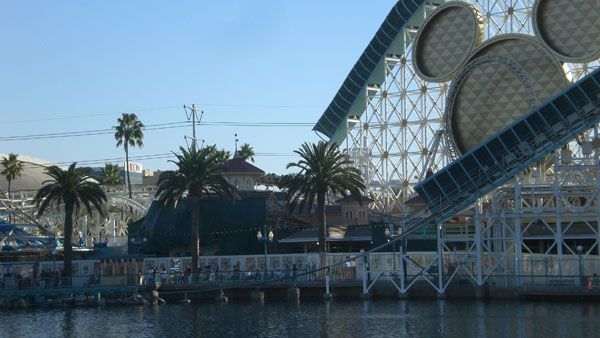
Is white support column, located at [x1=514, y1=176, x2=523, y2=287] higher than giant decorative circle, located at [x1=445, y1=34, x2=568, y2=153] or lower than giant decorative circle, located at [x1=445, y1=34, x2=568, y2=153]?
lower

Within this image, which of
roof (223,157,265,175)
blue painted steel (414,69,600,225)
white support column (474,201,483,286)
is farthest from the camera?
roof (223,157,265,175)

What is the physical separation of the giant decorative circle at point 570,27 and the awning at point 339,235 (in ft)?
75.3

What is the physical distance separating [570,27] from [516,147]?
27.5m

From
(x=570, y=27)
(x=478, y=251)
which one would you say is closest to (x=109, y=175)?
(x=570, y=27)

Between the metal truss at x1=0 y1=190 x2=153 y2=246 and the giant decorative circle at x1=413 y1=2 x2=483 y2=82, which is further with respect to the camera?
the metal truss at x1=0 y1=190 x2=153 y2=246

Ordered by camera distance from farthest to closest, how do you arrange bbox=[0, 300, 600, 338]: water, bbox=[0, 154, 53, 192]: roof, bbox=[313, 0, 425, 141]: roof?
bbox=[0, 154, 53, 192]: roof < bbox=[313, 0, 425, 141]: roof < bbox=[0, 300, 600, 338]: water

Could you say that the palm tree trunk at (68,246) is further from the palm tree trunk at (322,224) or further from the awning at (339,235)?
the awning at (339,235)

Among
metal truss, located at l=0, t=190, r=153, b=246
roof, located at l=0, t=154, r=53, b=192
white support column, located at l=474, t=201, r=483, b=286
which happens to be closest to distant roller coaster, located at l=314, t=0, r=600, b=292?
white support column, located at l=474, t=201, r=483, b=286

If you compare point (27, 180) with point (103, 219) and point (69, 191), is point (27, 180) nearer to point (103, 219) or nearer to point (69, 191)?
point (103, 219)

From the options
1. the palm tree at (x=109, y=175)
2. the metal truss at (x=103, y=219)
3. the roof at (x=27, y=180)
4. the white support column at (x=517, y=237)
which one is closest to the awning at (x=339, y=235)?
the white support column at (x=517, y=237)

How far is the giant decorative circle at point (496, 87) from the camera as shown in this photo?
9019cm

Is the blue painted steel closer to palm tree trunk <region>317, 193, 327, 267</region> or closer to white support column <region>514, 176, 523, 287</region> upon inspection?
white support column <region>514, 176, 523, 287</region>

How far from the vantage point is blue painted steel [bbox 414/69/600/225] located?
6281 cm

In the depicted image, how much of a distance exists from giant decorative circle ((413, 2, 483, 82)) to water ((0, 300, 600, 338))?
1482 inches
